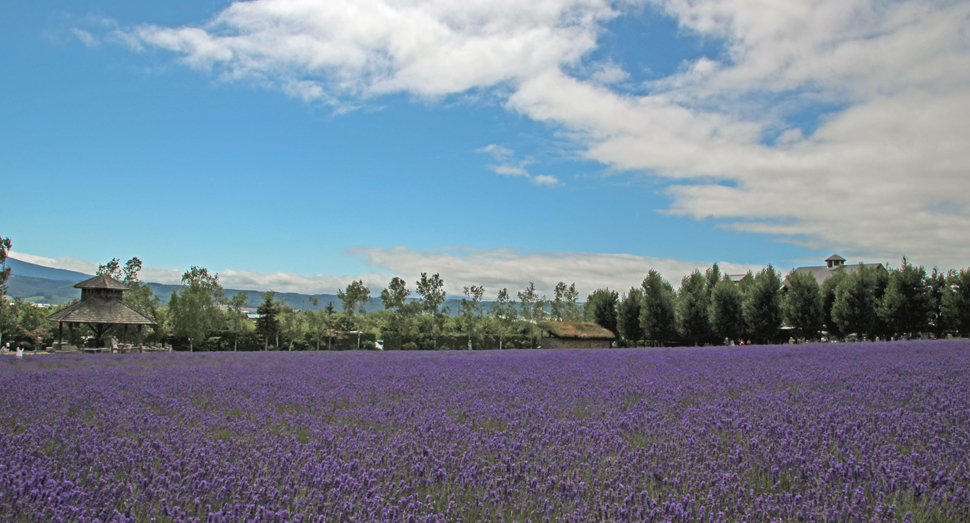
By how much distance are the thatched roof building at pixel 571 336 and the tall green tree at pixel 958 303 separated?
22.2 metres

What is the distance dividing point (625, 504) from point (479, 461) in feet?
3.83

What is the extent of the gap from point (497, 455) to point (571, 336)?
128 feet

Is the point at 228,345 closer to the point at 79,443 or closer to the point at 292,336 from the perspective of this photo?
the point at 292,336

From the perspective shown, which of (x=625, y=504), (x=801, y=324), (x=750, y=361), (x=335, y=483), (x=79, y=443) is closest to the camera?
(x=625, y=504)

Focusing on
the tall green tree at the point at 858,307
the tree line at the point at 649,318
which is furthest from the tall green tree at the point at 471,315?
the tall green tree at the point at 858,307

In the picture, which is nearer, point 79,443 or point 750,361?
point 79,443

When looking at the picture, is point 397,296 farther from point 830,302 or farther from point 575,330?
point 830,302

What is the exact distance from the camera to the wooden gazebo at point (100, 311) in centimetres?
2570

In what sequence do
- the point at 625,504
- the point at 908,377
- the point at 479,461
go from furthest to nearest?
the point at 908,377 < the point at 479,461 < the point at 625,504

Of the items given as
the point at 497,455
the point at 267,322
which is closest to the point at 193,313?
the point at 267,322

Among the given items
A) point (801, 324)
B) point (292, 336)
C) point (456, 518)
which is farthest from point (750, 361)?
point (801, 324)

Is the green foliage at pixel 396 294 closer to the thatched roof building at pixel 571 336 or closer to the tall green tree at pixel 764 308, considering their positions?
the thatched roof building at pixel 571 336

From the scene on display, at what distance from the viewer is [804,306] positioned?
134 feet

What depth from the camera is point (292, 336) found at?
37094 millimetres
